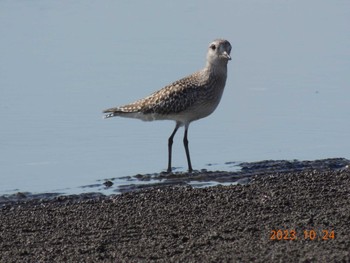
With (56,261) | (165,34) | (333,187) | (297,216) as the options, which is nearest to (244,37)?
(165,34)

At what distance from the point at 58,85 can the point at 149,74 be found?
4.16ft

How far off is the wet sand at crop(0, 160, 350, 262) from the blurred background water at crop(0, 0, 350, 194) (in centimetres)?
148

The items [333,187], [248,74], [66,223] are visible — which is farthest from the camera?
[248,74]

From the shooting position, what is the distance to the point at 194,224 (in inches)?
405

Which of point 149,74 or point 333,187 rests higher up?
point 149,74

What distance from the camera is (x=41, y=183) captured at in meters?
12.9

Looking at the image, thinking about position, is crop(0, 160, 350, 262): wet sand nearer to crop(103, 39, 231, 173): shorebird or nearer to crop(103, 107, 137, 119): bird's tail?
crop(103, 39, 231, 173): shorebird

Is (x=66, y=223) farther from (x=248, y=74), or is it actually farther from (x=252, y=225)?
(x=248, y=74)

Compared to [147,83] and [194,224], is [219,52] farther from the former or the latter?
[194,224]

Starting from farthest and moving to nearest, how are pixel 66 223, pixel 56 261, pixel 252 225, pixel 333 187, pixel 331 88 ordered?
1. pixel 331 88
2. pixel 333 187
3. pixel 66 223
4. pixel 252 225
5. pixel 56 261

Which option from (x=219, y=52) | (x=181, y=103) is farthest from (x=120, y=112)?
(x=219, y=52)

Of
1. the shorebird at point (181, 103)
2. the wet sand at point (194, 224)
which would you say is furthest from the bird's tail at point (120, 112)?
the wet sand at point (194, 224)

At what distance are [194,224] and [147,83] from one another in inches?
253

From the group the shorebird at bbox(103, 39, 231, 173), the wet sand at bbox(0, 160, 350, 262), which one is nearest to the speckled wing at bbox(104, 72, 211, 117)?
the shorebird at bbox(103, 39, 231, 173)
